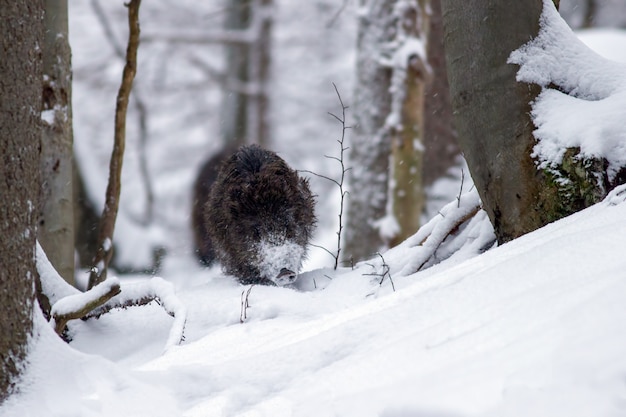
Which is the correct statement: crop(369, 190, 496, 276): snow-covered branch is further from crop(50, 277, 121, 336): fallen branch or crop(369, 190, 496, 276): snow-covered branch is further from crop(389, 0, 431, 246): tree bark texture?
crop(389, 0, 431, 246): tree bark texture

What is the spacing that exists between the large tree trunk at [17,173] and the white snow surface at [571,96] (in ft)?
7.24

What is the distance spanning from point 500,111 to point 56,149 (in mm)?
2688

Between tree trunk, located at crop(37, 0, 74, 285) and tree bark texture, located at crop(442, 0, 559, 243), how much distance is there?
95.1 inches

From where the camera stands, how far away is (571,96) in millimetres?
3547

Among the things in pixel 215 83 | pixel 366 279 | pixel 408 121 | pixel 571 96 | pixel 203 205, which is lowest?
pixel 366 279

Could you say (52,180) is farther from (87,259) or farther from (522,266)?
(87,259)

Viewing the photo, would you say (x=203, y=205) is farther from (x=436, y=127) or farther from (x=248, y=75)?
(x=248, y=75)

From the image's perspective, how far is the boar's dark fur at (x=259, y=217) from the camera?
5.10 meters

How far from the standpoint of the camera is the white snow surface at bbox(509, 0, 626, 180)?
319cm

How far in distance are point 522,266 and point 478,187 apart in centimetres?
139

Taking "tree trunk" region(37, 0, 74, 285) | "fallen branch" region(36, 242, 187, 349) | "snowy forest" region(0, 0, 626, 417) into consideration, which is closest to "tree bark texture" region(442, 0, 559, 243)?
"snowy forest" region(0, 0, 626, 417)

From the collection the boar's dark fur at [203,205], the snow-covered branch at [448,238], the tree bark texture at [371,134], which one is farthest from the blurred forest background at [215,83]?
the snow-covered branch at [448,238]

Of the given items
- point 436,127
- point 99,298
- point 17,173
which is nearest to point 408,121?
point 436,127

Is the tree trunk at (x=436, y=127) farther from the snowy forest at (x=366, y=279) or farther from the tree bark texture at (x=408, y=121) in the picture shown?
the snowy forest at (x=366, y=279)
